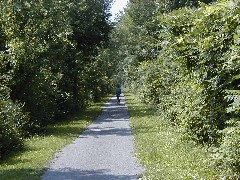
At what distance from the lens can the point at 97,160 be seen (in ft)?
39.6

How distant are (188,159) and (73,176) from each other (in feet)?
10.2

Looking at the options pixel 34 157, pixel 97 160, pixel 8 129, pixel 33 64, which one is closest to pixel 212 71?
pixel 97 160

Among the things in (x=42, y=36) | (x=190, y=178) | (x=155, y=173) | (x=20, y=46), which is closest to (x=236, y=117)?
(x=190, y=178)

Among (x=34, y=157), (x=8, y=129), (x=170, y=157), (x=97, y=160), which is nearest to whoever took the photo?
(x=170, y=157)

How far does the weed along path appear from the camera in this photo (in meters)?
10.1

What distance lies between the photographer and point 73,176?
1005cm

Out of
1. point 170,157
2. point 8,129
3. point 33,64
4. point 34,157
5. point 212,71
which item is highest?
point 33,64

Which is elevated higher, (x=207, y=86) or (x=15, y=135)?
(x=207, y=86)

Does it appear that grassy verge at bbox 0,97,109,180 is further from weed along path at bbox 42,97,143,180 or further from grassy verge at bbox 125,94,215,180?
grassy verge at bbox 125,94,215,180

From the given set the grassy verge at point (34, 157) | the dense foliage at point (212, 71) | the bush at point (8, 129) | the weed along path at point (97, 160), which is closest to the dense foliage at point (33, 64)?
the bush at point (8, 129)

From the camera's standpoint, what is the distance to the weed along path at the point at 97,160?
10141 millimetres

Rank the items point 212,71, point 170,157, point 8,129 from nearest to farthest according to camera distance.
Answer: point 212,71
point 170,157
point 8,129

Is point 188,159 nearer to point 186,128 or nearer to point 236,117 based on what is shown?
point 186,128

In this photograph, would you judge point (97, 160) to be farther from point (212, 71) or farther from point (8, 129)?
point (212, 71)
